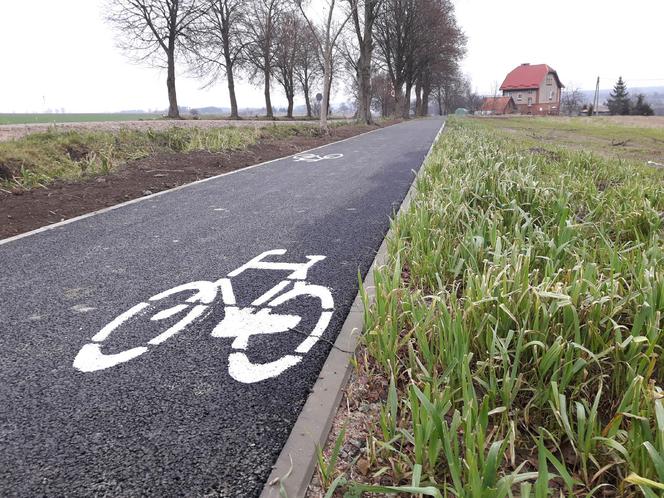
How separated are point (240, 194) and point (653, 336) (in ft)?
21.0

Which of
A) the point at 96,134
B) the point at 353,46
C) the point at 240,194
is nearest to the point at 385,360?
the point at 240,194

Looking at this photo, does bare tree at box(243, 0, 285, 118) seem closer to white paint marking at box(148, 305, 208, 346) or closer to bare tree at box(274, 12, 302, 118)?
bare tree at box(274, 12, 302, 118)

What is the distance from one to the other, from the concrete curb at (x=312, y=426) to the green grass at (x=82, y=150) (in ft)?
22.5

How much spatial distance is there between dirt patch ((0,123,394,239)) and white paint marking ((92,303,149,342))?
3.12 m

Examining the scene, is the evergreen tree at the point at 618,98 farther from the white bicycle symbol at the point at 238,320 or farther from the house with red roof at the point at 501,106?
the white bicycle symbol at the point at 238,320

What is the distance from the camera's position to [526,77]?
95.4m

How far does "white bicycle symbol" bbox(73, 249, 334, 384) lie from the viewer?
98.9 inches

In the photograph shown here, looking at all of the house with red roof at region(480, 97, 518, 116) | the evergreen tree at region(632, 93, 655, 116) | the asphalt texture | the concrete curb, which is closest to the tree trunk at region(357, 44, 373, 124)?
the asphalt texture

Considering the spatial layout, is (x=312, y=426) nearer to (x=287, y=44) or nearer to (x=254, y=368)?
(x=254, y=368)

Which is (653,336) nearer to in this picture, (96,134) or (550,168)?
(550,168)

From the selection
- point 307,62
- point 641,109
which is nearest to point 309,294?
point 307,62

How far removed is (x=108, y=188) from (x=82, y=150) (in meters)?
2.59

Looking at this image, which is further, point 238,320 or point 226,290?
point 226,290

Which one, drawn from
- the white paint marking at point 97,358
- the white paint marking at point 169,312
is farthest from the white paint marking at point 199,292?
the white paint marking at point 97,358
